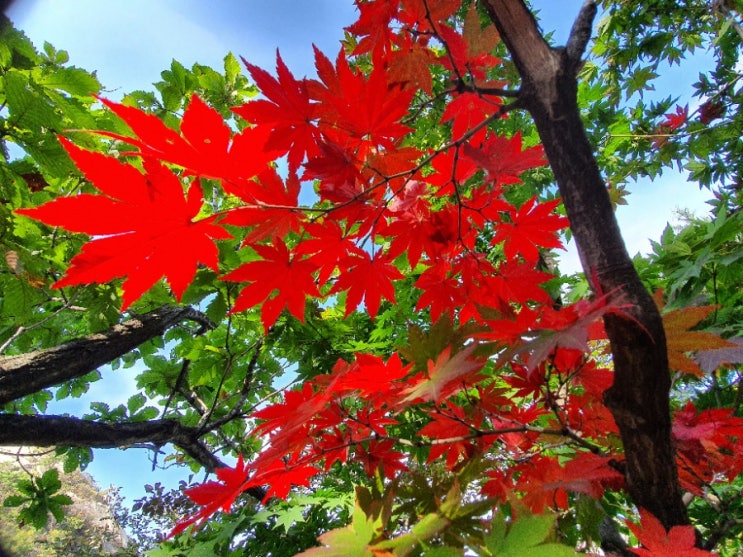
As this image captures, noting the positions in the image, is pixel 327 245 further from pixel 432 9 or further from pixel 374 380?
pixel 432 9

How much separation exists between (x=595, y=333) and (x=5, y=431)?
8.19 feet

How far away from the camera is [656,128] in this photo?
420cm

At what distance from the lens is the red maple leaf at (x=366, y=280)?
1.05 metres

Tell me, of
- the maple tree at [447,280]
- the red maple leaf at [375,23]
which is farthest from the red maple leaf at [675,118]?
the red maple leaf at [375,23]

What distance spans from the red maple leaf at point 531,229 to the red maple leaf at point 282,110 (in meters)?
0.58

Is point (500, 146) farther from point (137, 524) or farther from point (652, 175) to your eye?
point (137, 524)

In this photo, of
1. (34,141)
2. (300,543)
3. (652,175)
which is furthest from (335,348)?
(652,175)

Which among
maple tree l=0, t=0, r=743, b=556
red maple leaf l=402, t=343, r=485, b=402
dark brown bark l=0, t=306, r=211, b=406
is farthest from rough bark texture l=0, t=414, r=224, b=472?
red maple leaf l=402, t=343, r=485, b=402

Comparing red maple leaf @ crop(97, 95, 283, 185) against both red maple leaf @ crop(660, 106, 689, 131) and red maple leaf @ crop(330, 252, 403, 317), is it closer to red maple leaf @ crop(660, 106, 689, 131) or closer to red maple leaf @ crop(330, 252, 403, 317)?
red maple leaf @ crop(330, 252, 403, 317)

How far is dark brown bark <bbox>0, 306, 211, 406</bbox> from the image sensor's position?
2076mm

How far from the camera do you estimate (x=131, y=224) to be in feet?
2.09

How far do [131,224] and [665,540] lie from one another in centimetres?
94

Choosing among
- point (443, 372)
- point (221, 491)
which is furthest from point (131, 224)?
point (221, 491)

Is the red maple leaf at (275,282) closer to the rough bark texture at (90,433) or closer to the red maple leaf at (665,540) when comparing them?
the red maple leaf at (665,540)
